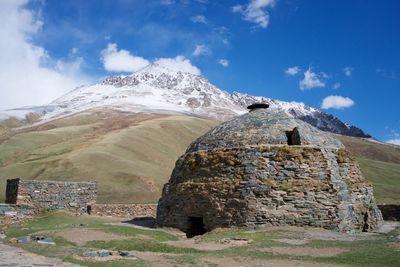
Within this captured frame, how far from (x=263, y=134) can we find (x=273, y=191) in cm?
344

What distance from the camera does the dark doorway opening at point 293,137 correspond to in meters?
19.3

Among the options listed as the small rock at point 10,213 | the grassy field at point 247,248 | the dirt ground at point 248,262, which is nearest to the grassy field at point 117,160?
the small rock at point 10,213

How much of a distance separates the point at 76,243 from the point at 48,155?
2376 inches

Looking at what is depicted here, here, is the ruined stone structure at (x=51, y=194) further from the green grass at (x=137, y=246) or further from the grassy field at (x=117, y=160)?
the grassy field at (x=117, y=160)

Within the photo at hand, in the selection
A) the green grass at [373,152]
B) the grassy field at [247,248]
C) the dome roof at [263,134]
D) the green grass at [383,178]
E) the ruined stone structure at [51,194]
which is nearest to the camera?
the grassy field at [247,248]

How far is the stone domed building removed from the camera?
1680 centimetres

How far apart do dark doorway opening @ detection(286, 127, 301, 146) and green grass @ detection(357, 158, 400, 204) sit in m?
42.2

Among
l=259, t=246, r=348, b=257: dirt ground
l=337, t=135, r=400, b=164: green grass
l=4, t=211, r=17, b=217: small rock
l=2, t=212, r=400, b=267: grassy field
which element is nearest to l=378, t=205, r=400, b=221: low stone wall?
l=2, t=212, r=400, b=267: grassy field

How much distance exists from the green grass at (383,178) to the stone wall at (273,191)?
1672 inches

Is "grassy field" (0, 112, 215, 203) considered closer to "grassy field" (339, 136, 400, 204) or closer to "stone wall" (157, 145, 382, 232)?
"stone wall" (157, 145, 382, 232)

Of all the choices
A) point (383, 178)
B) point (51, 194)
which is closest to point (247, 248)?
point (51, 194)

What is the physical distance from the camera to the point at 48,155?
233 ft

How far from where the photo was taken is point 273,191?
16938 mm

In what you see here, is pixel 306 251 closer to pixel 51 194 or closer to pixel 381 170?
pixel 51 194
